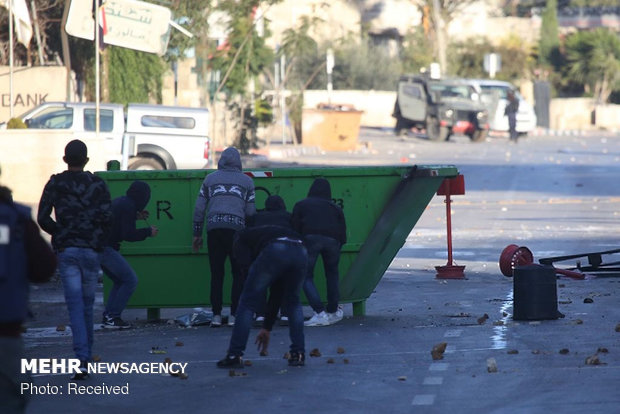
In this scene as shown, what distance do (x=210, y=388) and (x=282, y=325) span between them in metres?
3.17

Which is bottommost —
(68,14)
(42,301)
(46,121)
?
(42,301)

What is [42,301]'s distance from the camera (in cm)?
1445

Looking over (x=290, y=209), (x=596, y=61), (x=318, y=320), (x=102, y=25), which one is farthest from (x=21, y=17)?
(x=596, y=61)

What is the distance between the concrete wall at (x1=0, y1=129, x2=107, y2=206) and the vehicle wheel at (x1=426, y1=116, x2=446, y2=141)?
3274 cm

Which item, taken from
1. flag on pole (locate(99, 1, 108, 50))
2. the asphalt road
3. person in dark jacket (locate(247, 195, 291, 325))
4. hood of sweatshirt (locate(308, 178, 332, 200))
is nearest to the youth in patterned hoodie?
the asphalt road

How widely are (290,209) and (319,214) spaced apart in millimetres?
1075

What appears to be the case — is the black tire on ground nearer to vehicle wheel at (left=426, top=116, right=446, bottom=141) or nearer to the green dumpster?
vehicle wheel at (left=426, top=116, right=446, bottom=141)

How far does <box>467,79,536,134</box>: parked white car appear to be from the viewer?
175 feet

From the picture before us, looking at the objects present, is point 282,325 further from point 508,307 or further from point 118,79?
point 118,79

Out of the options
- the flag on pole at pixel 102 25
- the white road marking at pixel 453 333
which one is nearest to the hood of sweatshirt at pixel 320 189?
the white road marking at pixel 453 333

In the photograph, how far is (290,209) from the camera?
1262 cm

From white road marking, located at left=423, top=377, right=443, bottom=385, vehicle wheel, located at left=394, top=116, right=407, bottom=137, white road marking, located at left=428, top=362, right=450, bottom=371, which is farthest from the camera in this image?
vehicle wheel, located at left=394, top=116, right=407, bottom=137

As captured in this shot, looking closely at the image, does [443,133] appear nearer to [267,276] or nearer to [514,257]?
[514,257]

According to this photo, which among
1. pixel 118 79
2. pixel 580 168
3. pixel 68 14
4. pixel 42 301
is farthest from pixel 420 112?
pixel 42 301
